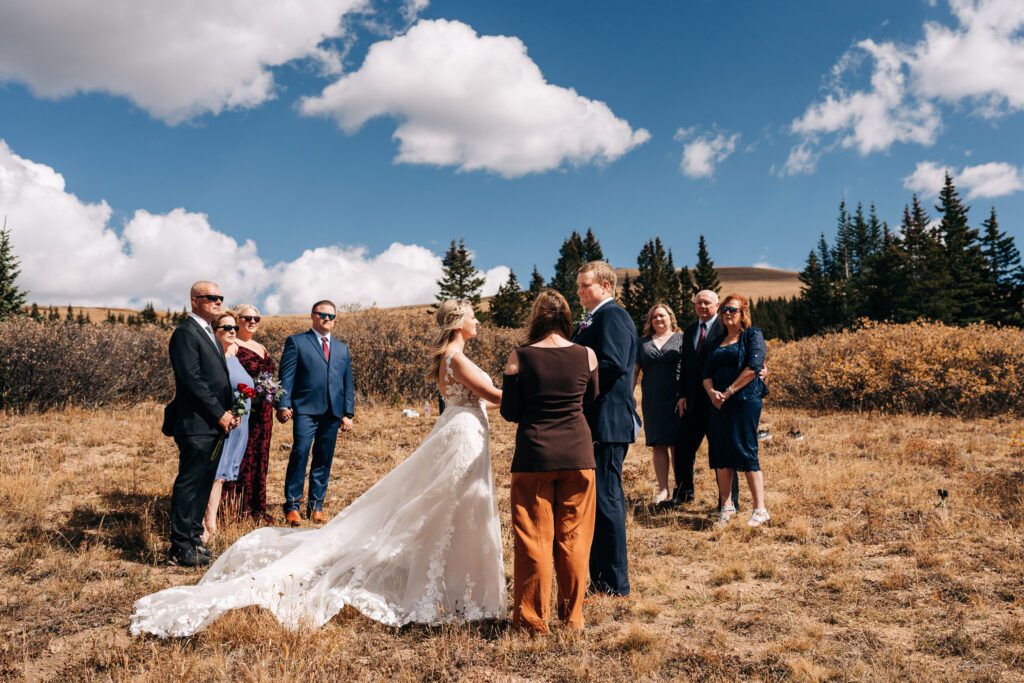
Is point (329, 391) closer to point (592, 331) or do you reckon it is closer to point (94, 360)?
point (592, 331)

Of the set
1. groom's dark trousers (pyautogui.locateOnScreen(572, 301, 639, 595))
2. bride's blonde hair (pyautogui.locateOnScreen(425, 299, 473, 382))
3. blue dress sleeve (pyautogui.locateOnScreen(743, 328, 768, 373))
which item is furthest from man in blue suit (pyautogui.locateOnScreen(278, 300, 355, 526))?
blue dress sleeve (pyautogui.locateOnScreen(743, 328, 768, 373))

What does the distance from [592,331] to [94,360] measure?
38.6 feet

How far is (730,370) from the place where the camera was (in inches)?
255

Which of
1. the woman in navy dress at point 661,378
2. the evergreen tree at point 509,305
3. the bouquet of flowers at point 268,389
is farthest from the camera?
the evergreen tree at point 509,305

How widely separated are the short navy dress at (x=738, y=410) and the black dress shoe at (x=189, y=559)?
4.96 m

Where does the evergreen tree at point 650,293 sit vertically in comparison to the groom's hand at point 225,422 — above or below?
above

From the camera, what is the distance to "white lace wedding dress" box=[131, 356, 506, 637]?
4.13 meters

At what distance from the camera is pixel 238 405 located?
18.9 ft

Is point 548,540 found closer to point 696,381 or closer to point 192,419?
point 192,419

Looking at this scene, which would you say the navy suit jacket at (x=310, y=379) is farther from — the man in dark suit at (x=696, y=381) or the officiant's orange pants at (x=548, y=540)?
the man in dark suit at (x=696, y=381)

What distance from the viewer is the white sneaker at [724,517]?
6513 millimetres

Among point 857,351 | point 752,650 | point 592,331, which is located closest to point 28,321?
point 592,331

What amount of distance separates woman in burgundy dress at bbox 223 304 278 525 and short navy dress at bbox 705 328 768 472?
15.6 feet

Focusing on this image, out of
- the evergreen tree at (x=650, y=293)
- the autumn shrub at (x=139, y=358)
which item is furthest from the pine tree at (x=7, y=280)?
the evergreen tree at (x=650, y=293)
